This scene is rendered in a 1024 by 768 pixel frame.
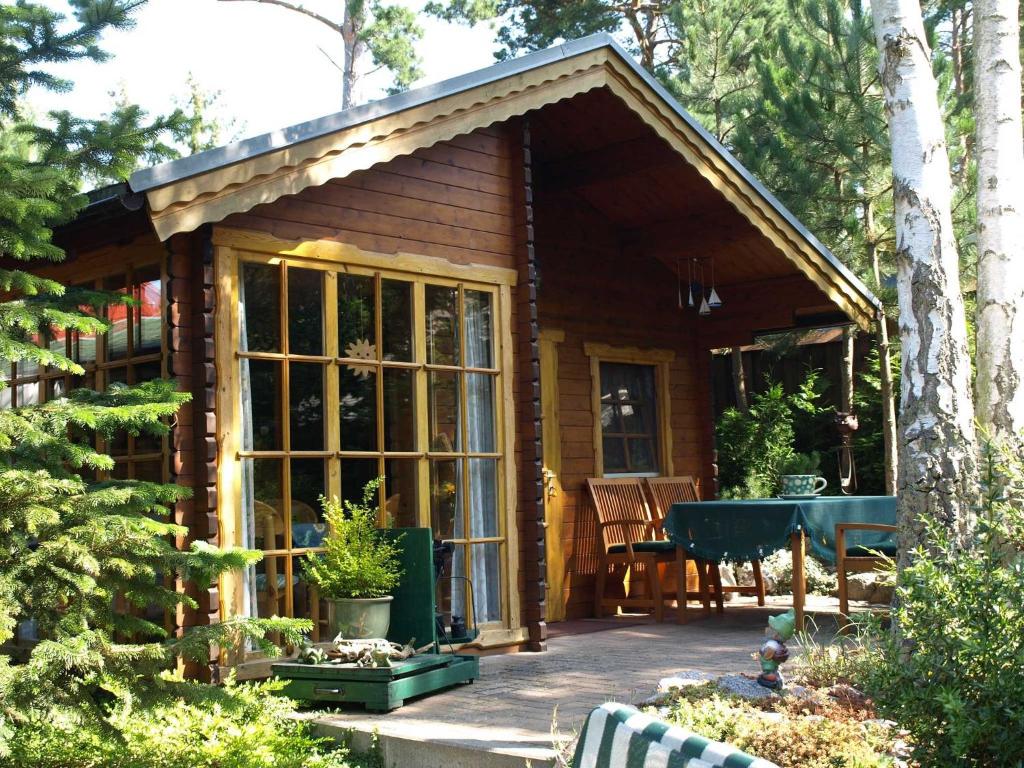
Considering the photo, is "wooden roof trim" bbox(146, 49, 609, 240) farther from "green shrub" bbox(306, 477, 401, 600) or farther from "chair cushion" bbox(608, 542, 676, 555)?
"chair cushion" bbox(608, 542, 676, 555)

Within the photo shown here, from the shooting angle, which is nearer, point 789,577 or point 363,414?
point 363,414

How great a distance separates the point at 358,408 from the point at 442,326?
87 cm

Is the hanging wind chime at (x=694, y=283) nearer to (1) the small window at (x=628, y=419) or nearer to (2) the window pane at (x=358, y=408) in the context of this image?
(1) the small window at (x=628, y=419)

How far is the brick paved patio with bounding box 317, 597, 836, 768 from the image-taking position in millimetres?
4672

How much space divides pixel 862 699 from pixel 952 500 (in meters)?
1.02

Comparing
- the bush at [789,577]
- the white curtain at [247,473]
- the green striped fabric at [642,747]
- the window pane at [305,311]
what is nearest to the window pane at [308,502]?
the white curtain at [247,473]

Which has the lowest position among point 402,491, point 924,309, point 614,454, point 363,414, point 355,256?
point 402,491

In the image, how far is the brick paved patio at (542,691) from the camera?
4672mm

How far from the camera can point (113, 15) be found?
647cm

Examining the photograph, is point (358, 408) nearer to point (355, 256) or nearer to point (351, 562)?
point (355, 256)

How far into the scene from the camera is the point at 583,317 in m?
9.53

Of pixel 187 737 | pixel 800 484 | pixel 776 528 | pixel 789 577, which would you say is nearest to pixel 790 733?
pixel 187 737

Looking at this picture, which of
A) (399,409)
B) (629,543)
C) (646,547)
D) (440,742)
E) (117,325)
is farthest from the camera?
(629,543)

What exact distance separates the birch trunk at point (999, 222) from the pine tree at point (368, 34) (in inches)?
520
